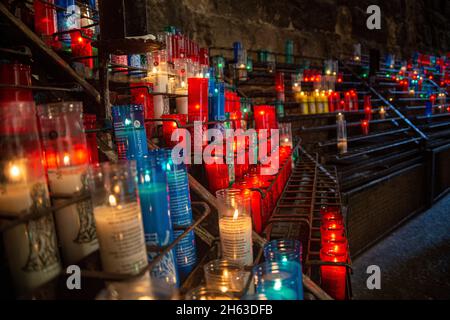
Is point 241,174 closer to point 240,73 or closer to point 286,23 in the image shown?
point 240,73

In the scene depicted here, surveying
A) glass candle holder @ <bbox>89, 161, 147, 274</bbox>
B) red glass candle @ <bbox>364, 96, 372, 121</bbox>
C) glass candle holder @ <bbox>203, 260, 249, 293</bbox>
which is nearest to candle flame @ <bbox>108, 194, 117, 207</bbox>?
glass candle holder @ <bbox>89, 161, 147, 274</bbox>

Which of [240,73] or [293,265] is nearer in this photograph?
[293,265]

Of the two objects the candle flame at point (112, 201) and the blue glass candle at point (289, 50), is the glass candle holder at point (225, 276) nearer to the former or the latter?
the candle flame at point (112, 201)

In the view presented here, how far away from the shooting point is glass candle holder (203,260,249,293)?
4.14 ft

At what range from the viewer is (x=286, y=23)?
7328mm

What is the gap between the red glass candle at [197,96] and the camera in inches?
82.9

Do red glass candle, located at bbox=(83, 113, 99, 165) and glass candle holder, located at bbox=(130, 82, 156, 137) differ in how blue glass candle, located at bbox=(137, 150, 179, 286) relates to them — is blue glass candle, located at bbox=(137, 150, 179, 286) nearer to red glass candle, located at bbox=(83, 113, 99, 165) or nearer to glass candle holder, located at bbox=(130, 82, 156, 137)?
red glass candle, located at bbox=(83, 113, 99, 165)

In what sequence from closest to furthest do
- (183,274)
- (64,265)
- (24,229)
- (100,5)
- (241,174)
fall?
(24,229) → (64,265) → (183,274) → (100,5) → (241,174)

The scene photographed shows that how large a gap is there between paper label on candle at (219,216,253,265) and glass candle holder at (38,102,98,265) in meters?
0.64

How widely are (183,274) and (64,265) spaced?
56cm

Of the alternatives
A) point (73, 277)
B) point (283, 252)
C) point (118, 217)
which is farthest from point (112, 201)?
point (283, 252)

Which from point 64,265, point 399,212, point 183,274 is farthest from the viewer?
point 399,212

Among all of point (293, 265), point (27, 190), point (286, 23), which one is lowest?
point (293, 265)

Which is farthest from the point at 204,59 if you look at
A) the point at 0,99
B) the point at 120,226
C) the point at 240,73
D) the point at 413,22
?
the point at 413,22
